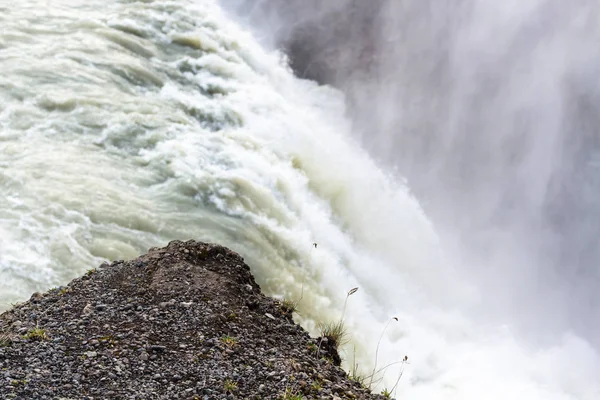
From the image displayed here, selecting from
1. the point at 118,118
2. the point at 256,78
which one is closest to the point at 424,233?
the point at 256,78

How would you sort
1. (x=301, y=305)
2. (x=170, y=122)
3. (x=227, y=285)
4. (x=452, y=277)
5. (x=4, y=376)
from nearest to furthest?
(x=4, y=376)
(x=227, y=285)
(x=301, y=305)
(x=170, y=122)
(x=452, y=277)

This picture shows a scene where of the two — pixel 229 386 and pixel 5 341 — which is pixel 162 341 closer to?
pixel 229 386

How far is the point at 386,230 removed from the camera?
12.8 meters

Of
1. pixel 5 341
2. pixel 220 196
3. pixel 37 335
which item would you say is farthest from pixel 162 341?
pixel 220 196

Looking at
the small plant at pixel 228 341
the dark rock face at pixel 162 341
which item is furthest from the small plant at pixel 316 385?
the small plant at pixel 228 341

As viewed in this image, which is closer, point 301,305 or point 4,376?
point 4,376

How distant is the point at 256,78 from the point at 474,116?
596 centimetres

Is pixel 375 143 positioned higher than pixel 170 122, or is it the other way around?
pixel 375 143

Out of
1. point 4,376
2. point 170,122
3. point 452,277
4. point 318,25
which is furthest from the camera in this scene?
point 318,25

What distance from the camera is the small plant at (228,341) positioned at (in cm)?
492

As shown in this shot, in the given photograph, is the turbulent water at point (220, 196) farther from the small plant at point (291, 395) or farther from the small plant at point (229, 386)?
the small plant at point (291, 395)

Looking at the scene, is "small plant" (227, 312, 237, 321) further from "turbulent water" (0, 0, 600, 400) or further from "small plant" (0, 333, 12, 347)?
"turbulent water" (0, 0, 600, 400)

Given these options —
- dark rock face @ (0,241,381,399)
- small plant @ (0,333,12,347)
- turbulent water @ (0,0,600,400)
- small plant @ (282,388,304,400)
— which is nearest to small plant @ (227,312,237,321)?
dark rock face @ (0,241,381,399)

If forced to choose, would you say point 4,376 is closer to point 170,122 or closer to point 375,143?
point 170,122
